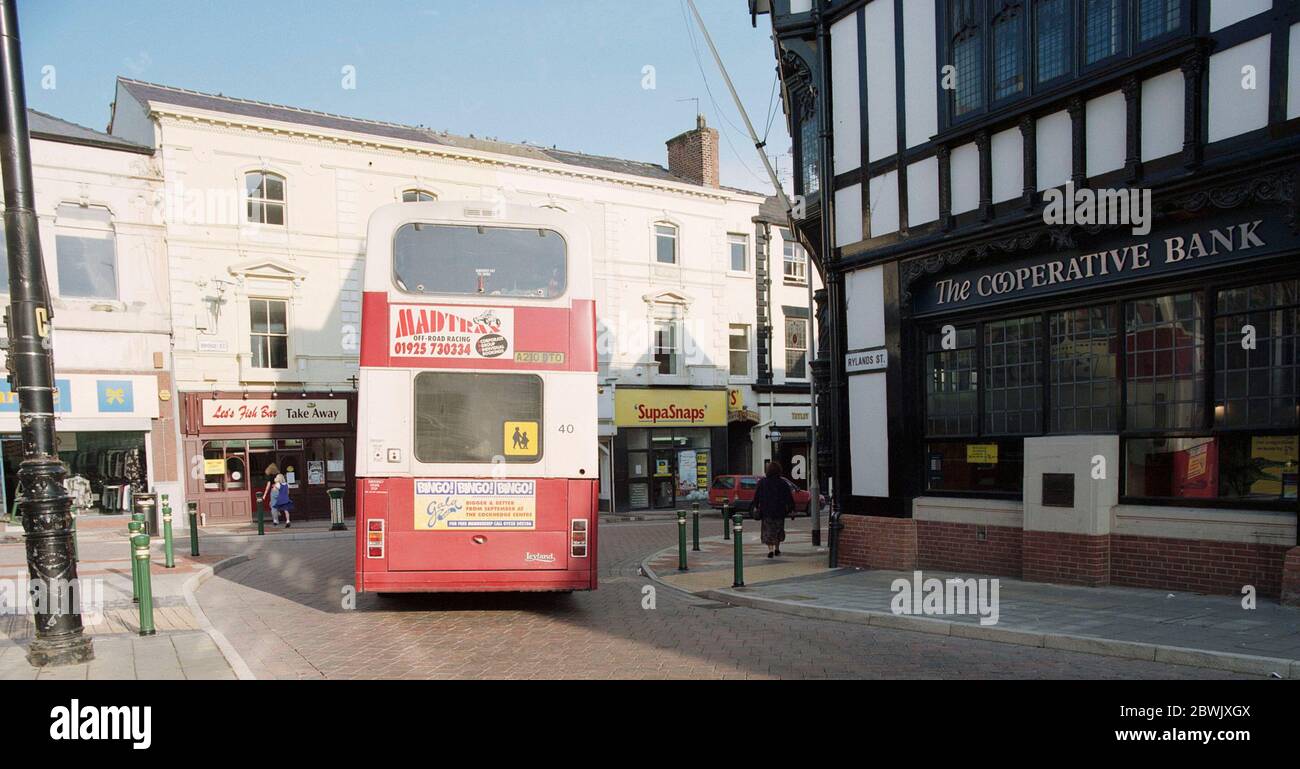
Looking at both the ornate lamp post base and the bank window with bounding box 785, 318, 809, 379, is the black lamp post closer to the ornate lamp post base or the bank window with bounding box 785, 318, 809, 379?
the ornate lamp post base

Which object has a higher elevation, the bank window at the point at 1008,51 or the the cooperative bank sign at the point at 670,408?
the bank window at the point at 1008,51

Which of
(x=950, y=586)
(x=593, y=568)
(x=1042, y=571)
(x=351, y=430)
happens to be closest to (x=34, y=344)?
(x=593, y=568)

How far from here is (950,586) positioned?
1054 centimetres

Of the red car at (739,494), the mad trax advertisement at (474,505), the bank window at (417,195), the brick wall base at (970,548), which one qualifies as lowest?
the red car at (739,494)

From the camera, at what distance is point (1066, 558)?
1020 cm

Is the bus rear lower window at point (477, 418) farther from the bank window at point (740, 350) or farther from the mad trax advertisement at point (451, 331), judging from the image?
the bank window at point (740, 350)

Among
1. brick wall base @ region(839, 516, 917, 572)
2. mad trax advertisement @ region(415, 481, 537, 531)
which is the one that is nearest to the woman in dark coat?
brick wall base @ region(839, 516, 917, 572)

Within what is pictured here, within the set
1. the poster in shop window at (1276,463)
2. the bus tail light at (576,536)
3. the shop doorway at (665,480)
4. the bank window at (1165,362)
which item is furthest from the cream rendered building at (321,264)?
the poster in shop window at (1276,463)

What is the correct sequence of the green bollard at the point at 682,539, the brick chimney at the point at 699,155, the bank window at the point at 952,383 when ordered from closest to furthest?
the bank window at the point at 952,383, the green bollard at the point at 682,539, the brick chimney at the point at 699,155

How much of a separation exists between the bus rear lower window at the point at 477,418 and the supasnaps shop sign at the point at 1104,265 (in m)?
6.01

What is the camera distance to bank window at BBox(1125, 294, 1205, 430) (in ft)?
30.8

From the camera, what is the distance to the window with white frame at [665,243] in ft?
103

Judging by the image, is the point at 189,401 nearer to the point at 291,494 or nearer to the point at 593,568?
the point at 291,494

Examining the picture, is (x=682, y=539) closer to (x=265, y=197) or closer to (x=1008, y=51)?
(x=1008, y=51)
